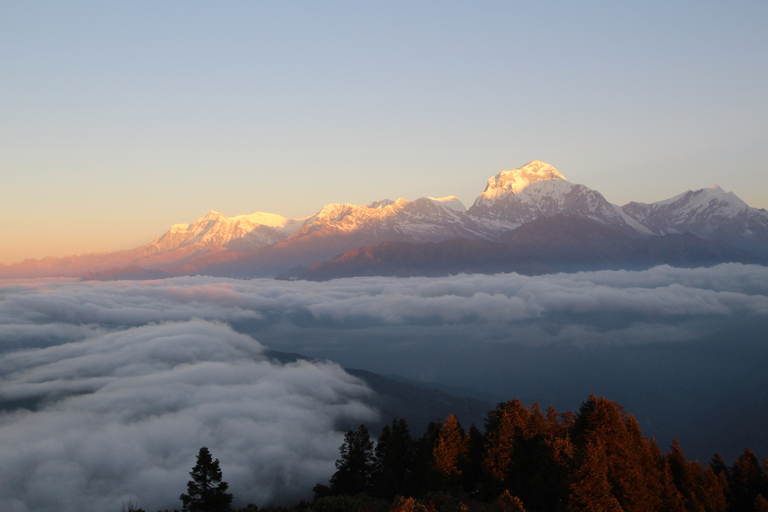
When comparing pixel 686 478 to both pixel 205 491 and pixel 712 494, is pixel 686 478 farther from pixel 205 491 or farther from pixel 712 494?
pixel 205 491

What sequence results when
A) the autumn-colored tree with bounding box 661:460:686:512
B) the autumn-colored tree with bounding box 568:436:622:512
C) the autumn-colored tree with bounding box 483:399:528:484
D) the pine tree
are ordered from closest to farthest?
the autumn-colored tree with bounding box 568:436:622:512
the autumn-colored tree with bounding box 661:460:686:512
the autumn-colored tree with bounding box 483:399:528:484
the pine tree

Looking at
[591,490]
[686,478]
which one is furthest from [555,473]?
[686,478]

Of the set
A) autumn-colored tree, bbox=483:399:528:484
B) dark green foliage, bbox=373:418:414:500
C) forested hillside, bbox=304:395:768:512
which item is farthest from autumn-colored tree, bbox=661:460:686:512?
dark green foliage, bbox=373:418:414:500

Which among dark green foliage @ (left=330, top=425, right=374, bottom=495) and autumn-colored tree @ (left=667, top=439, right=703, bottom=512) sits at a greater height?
autumn-colored tree @ (left=667, top=439, right=703, bottom=512)

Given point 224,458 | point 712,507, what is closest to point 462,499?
point 712,507

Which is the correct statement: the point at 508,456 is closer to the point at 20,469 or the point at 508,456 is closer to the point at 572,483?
the point at 572,483

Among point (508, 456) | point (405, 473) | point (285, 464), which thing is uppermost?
point (508, 456)

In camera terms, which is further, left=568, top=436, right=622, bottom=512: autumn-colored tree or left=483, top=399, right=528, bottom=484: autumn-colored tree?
left=483, top=399, right=528, bottom=484: autumn-colored tree

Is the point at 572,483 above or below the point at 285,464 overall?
above

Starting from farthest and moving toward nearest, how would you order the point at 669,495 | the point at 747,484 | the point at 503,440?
the point at 747,484
the point at 503,440
the point at 669,495

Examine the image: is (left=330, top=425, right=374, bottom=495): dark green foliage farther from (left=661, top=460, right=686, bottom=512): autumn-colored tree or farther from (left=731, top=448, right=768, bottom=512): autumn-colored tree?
(left=731, top=448, right=768, bottom=512): autumn-colored tree

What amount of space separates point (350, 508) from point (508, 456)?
18909 millimetres

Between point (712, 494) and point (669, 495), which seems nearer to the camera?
point (669, 495)

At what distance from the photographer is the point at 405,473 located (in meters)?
75.2
